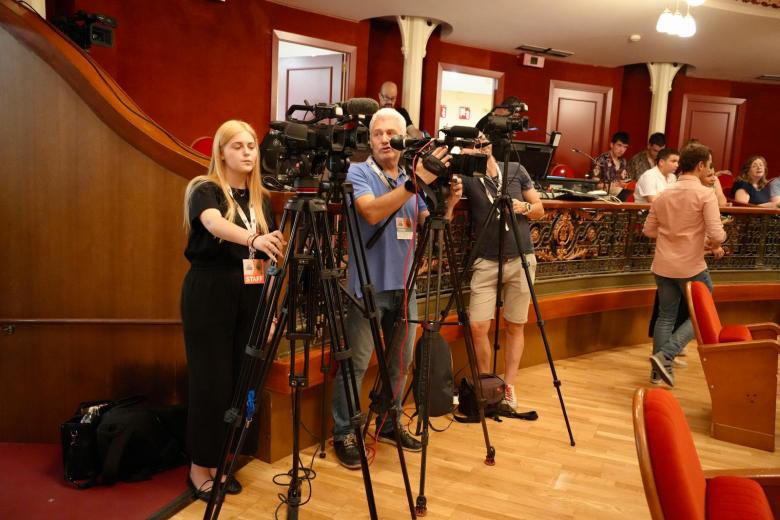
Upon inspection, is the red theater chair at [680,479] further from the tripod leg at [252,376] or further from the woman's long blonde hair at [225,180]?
the woman's long blonde hair at [225,180]

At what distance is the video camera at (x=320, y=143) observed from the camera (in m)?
2.00

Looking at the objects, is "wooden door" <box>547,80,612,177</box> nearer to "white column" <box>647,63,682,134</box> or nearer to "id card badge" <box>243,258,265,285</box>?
"white column" <box>647,63,682,134</box>

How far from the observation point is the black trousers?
2.30 m

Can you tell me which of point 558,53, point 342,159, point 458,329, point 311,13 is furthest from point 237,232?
point 558,53

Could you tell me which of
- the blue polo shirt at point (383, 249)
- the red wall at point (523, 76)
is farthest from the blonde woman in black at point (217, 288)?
the red wall at point (523, 76)

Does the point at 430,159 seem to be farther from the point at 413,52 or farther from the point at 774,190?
the point at 413,52

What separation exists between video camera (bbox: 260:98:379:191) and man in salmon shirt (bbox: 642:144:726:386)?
244 centimetres

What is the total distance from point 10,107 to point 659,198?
11.7 ft

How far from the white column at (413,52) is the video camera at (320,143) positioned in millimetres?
5308

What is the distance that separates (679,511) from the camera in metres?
1.13

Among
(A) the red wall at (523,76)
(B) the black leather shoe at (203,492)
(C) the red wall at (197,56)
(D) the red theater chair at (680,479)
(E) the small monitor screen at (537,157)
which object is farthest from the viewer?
(A) the red wall at (523,76)

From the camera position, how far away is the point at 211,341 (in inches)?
91.7

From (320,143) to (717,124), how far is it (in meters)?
9.15

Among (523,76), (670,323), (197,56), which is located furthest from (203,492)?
(523,76)
